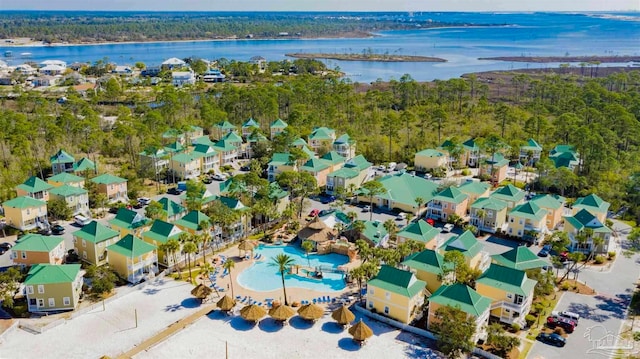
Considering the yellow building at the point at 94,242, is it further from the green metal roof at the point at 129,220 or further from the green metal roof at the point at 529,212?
the green metal roof at the point at 529,212

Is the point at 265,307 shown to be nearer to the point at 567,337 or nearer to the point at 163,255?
the point at 163,255

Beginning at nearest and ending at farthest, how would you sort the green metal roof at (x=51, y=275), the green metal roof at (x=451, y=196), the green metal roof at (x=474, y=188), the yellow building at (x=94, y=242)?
the green metal roof at (x=51, y=275) < the yellow building at (x=94, y=242) < the green metal roof at (x=451, y=196) < the green metal roof at (x=474, y=188)

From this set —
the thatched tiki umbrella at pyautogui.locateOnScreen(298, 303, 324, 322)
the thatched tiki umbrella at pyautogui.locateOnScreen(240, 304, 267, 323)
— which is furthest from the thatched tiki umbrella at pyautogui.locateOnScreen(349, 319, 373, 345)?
the thatched tiki umbrella at pyautogui.locateOnScreen(240, 304, 267, 323)

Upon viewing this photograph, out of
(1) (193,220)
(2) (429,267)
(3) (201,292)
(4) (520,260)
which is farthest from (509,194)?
(3) (201,292)

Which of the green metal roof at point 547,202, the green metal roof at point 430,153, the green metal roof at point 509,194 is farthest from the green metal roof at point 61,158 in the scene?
the green metal roof at point 547,202

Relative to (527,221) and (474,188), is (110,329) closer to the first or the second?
(527,221)

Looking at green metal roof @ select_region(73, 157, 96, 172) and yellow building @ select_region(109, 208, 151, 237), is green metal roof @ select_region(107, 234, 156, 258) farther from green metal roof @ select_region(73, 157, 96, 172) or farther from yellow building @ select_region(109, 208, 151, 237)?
green metal roof @ select_region(73, 157, 96, 172)
